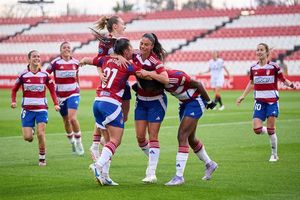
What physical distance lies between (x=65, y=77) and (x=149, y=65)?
5780 millimetres

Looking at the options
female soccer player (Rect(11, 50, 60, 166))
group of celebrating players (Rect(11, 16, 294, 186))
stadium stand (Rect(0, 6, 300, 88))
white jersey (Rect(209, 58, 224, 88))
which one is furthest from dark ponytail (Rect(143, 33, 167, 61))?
stadium stand (Rect(0, 6, 300, 88))

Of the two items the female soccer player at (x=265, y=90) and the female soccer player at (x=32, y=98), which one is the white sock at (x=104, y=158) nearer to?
the female soccer player at (x=32, y=98)

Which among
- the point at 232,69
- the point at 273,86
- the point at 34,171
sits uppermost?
the point at 273,86

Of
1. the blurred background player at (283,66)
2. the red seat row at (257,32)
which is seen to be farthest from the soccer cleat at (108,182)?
the red seat row at (257,32)

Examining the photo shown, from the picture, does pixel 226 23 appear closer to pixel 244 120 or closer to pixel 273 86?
pixel 244 120

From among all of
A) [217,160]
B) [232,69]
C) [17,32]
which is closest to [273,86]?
[217,160]

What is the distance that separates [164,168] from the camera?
45.3ft

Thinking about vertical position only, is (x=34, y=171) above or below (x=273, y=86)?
below

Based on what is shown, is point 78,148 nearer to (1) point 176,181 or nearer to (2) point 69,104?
(2) point 69,104

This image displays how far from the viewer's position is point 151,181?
11.9 meters

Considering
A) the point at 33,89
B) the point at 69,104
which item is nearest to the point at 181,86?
the point at 33,89

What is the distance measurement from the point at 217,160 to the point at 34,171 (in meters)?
3.74

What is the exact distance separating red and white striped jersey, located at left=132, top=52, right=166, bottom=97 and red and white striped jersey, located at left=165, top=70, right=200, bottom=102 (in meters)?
0.18

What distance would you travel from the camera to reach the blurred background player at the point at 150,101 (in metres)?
11.6
